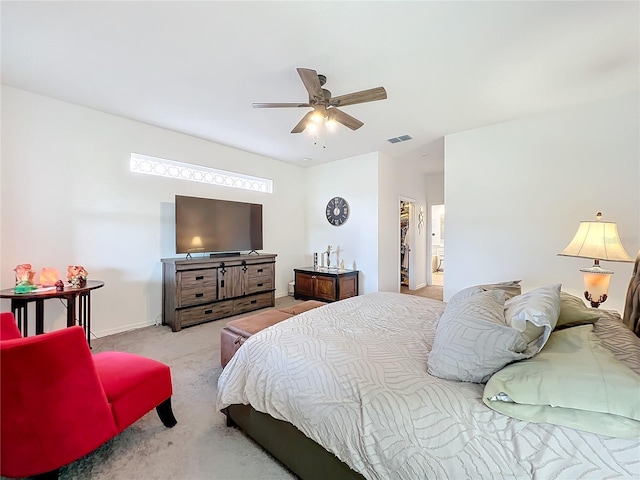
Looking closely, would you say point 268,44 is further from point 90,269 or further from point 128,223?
point 90,269

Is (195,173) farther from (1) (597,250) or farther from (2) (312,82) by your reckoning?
(1) (597,250)

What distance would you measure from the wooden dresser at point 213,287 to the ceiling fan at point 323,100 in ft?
7.80

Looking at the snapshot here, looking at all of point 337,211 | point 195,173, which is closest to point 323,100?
point 195,173

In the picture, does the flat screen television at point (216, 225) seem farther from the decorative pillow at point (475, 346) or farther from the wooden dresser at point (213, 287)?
the decorative pillow at point (475, 346)

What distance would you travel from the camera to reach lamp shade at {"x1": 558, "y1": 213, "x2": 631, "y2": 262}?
2178 millimetres

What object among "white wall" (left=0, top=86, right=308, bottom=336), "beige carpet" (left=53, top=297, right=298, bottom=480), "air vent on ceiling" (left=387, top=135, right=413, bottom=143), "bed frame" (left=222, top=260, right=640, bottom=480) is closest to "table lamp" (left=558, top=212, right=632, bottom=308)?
"bed frame" (left=222, top=260, right=640, bottom=480)

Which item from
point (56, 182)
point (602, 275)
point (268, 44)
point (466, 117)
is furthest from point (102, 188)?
point (602, 275)

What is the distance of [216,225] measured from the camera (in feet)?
13.9

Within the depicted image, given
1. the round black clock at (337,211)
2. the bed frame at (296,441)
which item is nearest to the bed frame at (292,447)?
the bed frame at (296,441)

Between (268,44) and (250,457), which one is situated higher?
(268,44)

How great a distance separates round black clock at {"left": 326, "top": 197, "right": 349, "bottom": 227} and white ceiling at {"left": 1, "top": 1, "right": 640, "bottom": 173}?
2.11 metres

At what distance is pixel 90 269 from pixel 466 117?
16.6 ft

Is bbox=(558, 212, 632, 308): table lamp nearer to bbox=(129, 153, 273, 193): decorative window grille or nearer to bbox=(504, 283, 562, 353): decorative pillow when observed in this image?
bbox=(504, 283, 562, 353): decorative pillow

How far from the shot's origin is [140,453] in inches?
60.7
